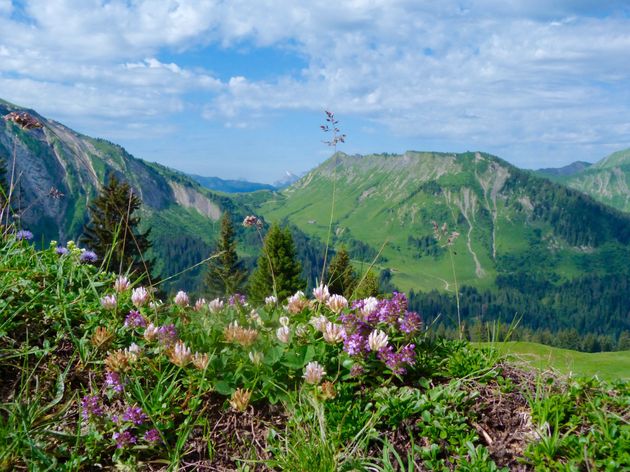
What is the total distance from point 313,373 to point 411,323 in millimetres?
1074

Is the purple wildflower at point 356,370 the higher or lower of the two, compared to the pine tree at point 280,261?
higher

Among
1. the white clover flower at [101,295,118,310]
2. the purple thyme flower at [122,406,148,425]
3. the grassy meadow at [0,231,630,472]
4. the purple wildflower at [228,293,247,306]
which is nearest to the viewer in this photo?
the grassy meadow at [0,231,630,472]

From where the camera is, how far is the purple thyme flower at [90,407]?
424cm

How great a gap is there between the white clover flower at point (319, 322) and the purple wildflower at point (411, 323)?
2.33 ft

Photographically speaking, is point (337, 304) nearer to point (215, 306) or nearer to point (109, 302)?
point (215, 306)

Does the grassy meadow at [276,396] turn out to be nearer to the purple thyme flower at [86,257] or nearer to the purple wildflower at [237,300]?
the purple wildflower at [237,300]

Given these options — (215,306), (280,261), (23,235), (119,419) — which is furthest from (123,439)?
(280,261)

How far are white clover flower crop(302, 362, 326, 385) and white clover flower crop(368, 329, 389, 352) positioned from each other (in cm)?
51

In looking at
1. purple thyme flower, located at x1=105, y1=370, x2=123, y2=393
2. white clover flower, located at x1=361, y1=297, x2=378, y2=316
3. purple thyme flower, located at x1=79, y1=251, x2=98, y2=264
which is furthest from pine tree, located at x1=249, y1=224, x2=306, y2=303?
purple thyme flower, located at x1=105, y1=370, x2=123, y2=393

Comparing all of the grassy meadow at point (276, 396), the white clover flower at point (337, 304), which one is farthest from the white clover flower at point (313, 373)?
the white clover flower at point (337, 304)

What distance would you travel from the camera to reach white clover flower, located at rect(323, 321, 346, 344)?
4785 mm

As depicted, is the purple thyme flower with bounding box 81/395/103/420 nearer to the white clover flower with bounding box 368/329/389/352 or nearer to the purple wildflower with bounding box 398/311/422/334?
the white clover flower with bounding box 368/329/389/352

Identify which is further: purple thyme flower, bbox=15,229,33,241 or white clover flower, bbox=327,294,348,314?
purple thyme flower, bbox=15,229,33,241

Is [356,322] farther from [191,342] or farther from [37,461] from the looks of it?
[37,461]
